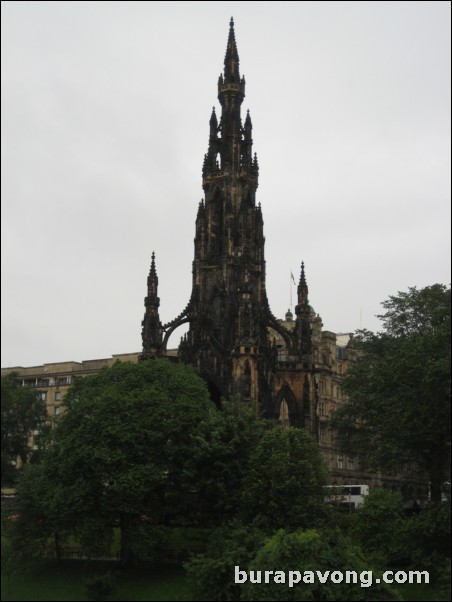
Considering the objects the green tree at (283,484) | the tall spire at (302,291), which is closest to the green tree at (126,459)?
the green tree at (283,484)

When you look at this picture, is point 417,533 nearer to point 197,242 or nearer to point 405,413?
point 405,413

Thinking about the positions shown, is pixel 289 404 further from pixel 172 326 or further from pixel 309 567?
pixel 309 567

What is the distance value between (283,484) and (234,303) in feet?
111

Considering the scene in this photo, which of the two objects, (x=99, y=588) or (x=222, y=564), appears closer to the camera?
(x=99, y=588)

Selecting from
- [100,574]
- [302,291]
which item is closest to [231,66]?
[302,291]

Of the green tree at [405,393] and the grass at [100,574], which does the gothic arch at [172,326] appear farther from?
the grass at [100,574]

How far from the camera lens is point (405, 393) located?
47.0m

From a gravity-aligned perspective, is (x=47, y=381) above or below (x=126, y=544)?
above

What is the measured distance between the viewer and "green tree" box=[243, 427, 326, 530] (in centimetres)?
4903

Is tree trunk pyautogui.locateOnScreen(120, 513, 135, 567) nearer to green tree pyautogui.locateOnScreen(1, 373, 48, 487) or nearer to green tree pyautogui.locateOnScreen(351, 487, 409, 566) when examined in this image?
green tree pyautogui.locateOnScreen(1, 373, 48, 487)

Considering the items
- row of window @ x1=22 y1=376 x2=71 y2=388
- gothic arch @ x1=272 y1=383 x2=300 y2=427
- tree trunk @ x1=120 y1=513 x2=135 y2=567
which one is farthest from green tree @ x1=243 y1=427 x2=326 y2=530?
gothic arch @ x1=272 y1=383 x2=300 y2=427

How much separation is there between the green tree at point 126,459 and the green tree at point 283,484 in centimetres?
464

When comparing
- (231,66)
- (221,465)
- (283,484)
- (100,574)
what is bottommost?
(100,574)

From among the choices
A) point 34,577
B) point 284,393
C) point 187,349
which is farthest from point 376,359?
point 34,577
